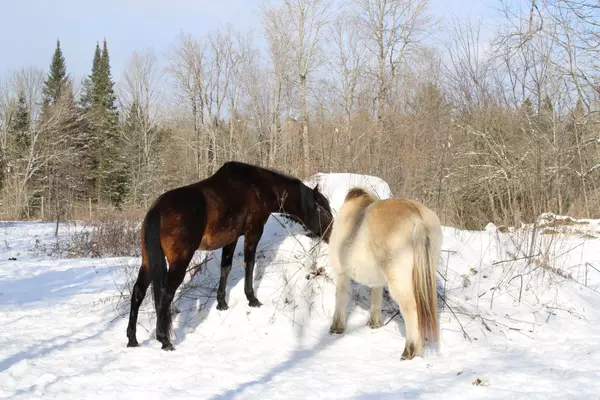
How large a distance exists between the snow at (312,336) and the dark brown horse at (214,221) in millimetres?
367

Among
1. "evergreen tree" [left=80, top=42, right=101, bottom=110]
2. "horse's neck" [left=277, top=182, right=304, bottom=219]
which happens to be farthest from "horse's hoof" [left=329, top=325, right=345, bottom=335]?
"evergreen tree" [left=80, top=42, right=101, bottom=110]

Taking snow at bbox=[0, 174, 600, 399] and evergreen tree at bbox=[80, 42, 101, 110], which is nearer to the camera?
snow at bbox=[0, 174, 600, 399]

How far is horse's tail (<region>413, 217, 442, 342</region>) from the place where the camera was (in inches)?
144

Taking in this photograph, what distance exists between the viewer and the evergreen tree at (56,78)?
4492cm

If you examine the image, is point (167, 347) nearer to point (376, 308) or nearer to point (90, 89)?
point (376, 308)

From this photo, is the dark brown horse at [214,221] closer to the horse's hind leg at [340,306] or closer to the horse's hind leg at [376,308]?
the horse's hind leg at [340,306]

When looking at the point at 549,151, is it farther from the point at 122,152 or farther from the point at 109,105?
the point at 109,105

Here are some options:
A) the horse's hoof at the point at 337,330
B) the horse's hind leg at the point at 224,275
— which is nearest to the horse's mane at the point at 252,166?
the horse's hind leg at the point at 224,275

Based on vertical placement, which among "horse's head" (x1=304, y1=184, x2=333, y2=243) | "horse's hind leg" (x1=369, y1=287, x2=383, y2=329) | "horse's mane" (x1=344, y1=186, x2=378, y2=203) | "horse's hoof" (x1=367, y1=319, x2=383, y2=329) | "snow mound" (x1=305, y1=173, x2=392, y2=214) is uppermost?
"snow mound" (x1=305, y1=173, x2=392, y2=214)

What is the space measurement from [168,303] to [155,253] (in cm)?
49

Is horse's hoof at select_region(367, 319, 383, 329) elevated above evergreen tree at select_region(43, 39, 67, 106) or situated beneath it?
situated beneath

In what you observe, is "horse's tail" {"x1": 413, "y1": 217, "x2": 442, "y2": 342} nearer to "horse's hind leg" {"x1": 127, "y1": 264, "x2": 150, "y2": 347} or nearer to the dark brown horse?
the dark brown horse

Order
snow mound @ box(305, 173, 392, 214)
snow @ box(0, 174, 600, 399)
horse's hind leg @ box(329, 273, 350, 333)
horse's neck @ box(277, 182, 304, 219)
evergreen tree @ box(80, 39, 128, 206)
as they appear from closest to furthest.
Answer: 1. snow @ box(0, 174, 600, 399)
2. horse's hind leg @ box(329, 273, 350, 333)
3. horse's neck @ box(277, 182, 304, 219)
4. snow mound @ box(305, 173, 392, 214)
5. evergreen tree @ box(80, 39, 128, 206)

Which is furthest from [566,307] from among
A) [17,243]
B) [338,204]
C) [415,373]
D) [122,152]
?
[122,152]
